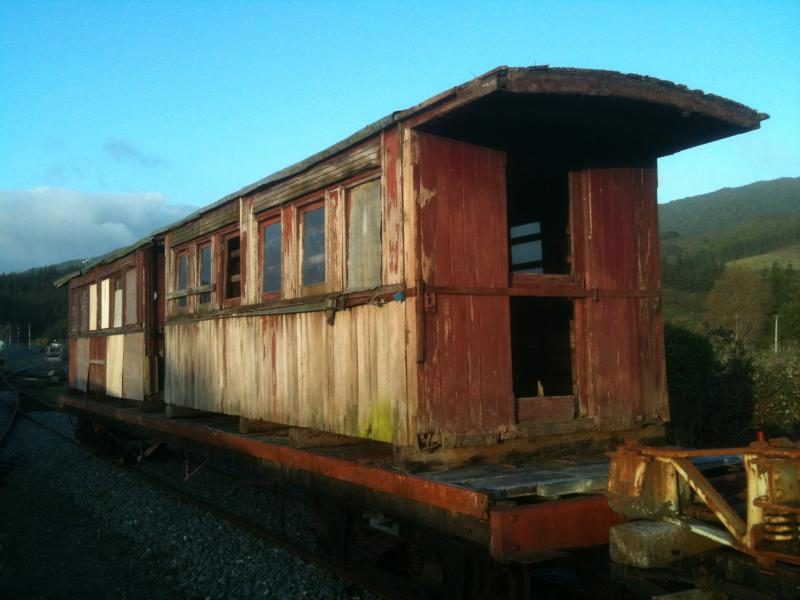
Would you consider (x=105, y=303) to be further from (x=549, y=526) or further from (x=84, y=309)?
(x=549, y=526)


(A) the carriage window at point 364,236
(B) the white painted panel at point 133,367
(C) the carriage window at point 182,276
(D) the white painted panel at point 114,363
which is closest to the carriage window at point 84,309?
(D) the white painted panel at point 114,363

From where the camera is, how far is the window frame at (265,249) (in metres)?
6.87

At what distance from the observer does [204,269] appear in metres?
8.88

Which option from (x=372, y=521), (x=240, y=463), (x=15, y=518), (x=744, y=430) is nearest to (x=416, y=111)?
(x=372, y=521)

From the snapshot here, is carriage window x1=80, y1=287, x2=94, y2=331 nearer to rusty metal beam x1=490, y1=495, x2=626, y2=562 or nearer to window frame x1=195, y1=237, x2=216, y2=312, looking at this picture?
window frame x1=195, y1=237, x2=216, y2=312

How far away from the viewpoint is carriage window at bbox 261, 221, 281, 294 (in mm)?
7031

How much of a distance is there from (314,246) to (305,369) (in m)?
1.13

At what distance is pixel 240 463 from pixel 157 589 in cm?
162

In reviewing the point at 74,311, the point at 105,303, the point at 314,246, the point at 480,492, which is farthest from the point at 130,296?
the point at 480,492

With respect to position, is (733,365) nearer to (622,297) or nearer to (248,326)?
(622,297)

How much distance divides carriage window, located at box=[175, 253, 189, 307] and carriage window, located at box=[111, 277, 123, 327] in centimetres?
303

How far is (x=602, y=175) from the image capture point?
5.96 metres

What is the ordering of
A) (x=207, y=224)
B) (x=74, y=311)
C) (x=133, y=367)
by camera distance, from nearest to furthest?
(x=207, y=224) < (x=133, y=367) < (x=74, y=311)

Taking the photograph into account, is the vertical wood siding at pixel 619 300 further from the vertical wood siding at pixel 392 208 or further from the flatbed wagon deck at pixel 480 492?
the vertical wood siding at pixel 392 208
